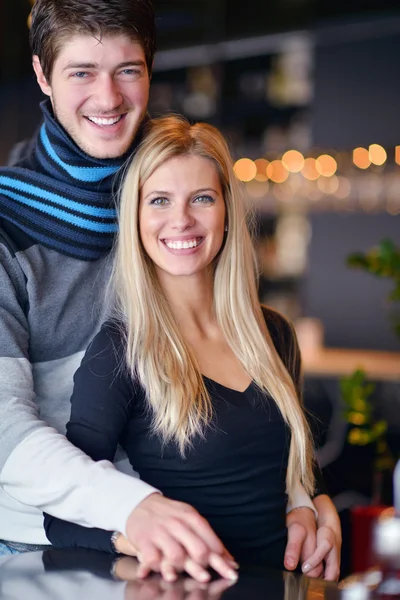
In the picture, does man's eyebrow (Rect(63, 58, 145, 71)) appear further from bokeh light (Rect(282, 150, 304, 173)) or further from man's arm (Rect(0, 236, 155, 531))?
bokeh light (Rect(282, 150, 304, 173))

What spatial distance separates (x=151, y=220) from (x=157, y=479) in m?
0.50

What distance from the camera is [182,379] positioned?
1.54m

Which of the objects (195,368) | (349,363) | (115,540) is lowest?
(349,363)

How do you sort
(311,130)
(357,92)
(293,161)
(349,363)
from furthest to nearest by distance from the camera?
(311,130) < (357,92) < (293,161) < (349,363)

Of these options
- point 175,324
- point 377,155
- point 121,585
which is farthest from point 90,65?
point 377,155

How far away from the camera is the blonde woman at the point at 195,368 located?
150 centimetres

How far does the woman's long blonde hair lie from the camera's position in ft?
4.97

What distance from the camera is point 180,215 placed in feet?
5.32

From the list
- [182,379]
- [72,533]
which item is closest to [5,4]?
[182,379]

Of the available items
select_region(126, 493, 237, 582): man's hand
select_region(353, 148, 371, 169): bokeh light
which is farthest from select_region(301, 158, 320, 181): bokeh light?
Result: select_region(126, 493, 237, 582): man's hand

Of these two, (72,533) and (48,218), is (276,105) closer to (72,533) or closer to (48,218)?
(48,218)

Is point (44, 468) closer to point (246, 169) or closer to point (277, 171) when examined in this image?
point (277, 171)

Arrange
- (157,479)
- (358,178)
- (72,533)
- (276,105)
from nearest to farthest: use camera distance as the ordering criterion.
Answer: (72,533), (157,479), (358,178), (276,105)

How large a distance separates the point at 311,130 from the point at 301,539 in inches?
192
